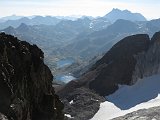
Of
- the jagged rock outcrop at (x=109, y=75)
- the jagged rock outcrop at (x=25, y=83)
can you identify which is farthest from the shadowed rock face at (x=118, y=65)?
the jagged rock outcrop at (x=25, y=83)

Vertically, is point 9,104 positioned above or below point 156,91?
above

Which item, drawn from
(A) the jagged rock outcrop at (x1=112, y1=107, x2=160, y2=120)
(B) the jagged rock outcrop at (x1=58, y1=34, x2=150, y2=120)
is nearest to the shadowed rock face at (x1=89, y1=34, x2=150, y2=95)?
(B) the jagged rock outcrop at (x1=58, y1=34, x2=150, y2=120)

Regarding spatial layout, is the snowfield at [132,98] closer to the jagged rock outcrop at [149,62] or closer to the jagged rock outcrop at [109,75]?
the jagged rock outcrop at [149,62]

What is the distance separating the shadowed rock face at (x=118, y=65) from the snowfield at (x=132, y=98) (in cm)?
405

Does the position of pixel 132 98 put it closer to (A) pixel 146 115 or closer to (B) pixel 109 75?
(B) pixel 109 75

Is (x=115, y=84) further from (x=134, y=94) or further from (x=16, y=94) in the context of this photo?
(x=16, y=94)

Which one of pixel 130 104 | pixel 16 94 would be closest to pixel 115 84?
pixel 130 104

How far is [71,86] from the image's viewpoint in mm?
156375

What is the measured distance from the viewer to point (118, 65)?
161 metres

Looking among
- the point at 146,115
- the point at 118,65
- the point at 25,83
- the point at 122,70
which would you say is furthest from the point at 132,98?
the point at 25,83

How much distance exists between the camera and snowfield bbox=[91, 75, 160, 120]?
403 ft

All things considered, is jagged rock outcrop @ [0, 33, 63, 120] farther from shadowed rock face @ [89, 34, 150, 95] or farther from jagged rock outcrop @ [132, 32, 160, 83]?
jagged rock outcrop @ [132, 32, 160, 83]

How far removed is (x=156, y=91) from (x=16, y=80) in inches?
3979

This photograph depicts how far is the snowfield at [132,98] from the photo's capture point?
12288 cm
